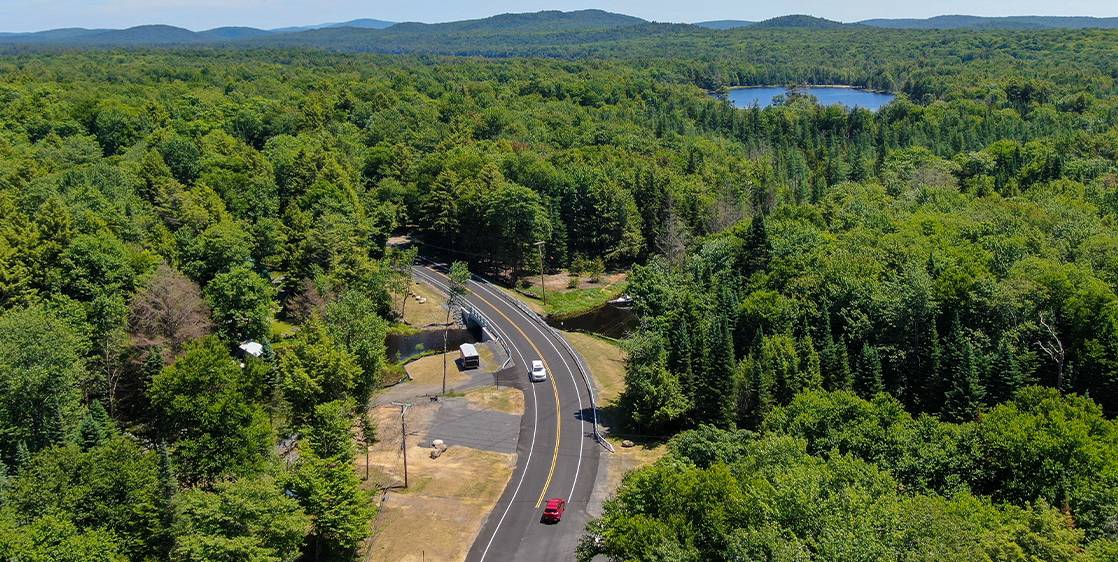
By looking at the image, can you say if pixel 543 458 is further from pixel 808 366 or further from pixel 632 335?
pixel 808 366

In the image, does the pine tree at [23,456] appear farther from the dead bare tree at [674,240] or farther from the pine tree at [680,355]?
the dead bare tree at [674,240]

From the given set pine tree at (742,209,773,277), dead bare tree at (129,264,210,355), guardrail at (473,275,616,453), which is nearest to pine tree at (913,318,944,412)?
pine tree at (742,209,773,277)

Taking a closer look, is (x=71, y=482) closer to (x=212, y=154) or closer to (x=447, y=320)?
(x=447, y=320)

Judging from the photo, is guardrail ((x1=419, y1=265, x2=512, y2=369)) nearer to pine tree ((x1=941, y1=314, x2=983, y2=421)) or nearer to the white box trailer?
the white box trailer

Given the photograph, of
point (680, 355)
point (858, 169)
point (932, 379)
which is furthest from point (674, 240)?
point (858, 169)

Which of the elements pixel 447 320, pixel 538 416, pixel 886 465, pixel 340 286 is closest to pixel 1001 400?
pixel 886 465

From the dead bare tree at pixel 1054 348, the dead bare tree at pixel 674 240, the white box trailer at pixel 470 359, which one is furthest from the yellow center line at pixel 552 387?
the dead bare tree at pixel 1054 348
